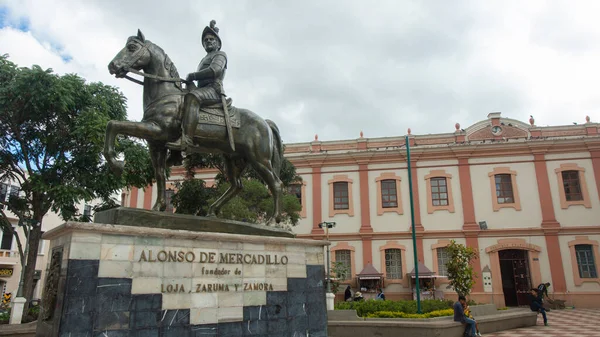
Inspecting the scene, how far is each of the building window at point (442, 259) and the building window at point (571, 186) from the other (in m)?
6.00

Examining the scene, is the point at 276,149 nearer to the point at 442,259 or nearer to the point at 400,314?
the point at 400,314

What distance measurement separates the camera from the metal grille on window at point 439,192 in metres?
21.6

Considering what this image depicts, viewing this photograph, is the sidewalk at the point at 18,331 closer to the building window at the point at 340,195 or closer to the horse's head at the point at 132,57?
the horse's head at the point at 132,57

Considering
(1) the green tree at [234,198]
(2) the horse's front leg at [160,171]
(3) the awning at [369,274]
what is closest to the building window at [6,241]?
(1) the green tree at [234,198]

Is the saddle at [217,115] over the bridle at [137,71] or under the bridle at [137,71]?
under

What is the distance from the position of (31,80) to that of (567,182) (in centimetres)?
2291

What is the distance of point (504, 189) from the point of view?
→ 21.2m

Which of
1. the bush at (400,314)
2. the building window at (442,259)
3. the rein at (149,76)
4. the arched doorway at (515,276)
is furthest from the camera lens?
the building window at (442,259)

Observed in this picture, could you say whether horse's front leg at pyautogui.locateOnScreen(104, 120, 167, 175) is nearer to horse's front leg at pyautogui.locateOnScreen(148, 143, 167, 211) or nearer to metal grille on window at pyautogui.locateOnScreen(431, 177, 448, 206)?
horse's front leg at pyautogui.locateOnScreen(148, 143, 167, 211)

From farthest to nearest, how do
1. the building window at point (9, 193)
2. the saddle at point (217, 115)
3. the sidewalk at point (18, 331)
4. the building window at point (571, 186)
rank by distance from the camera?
the building window at point (571, 186), the building window at point (9, 193), the sidewalk at point (18, 331), the saddle at point (217, 115)

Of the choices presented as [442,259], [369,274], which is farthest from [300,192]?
[442,259]

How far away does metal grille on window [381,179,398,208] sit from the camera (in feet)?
72.1

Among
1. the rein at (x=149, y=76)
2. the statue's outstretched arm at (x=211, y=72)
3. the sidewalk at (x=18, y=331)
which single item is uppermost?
the statue's outstretched arm at (x=211, y=72)

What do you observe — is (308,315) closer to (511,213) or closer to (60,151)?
(60,151)
